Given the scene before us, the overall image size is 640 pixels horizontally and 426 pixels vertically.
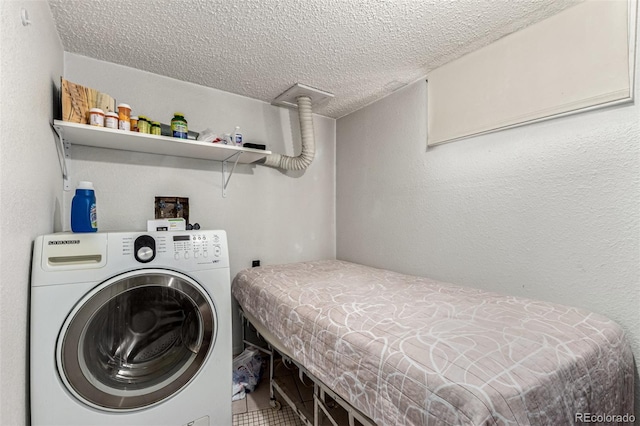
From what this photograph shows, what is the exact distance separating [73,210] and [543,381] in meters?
1.86

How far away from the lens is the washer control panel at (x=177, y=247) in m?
1.25

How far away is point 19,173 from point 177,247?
629 millimetres

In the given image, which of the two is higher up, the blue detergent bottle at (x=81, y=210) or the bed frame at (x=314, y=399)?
the blue detergent bottle at (x=81, y=210)

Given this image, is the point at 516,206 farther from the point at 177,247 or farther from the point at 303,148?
the point at 177,247

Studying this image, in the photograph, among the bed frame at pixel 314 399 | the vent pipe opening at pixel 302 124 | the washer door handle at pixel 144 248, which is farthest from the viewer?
the vent pipe opening at pixel 302 124

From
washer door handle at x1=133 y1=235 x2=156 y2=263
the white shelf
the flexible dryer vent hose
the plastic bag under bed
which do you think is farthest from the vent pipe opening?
the plastic bag under bed

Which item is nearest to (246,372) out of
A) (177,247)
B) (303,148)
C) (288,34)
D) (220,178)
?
(177,247)

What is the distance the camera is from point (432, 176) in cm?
186

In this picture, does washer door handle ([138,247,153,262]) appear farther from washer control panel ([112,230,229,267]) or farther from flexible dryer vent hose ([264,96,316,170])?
flexible dryer vent hose ([264,96,316,170])

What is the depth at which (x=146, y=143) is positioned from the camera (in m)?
1.62

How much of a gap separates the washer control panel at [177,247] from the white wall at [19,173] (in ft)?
1.10

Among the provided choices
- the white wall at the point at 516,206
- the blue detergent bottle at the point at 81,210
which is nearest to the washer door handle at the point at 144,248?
the blue detergent bottle at the point at 81,210

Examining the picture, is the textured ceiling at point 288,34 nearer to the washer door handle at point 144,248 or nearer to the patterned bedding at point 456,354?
the washer door handle at point 144,248

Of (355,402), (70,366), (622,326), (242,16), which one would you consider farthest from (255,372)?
(242,16)
